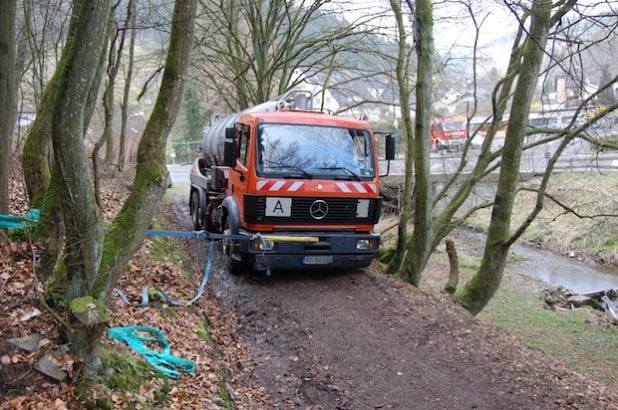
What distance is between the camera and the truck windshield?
8.22m

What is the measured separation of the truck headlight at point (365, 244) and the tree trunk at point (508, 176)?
248 cm

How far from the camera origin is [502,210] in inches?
375

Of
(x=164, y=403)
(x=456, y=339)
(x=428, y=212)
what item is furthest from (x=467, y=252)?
(x=164, y=403)

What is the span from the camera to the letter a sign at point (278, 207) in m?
8.07

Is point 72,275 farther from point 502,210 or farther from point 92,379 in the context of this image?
point 502,210

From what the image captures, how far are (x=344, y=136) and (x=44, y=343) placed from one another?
5642 mm

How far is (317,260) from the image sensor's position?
327 inches

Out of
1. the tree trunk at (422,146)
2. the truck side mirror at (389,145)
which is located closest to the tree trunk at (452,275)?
the tree trunk at (422,146)

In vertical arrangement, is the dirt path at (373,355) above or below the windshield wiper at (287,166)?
below

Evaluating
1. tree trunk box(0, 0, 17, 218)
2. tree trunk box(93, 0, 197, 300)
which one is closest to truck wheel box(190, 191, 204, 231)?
tree trunk box(0, 0, 17, 218)

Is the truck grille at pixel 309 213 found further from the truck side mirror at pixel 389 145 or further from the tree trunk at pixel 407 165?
the tree trunk at pixel 407 165

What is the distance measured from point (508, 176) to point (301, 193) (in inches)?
149

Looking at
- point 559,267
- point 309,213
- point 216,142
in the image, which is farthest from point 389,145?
point 559,267

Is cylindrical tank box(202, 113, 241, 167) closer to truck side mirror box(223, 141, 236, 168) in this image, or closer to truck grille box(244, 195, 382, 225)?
truck side mirror box(223, 141, 236, 168)
